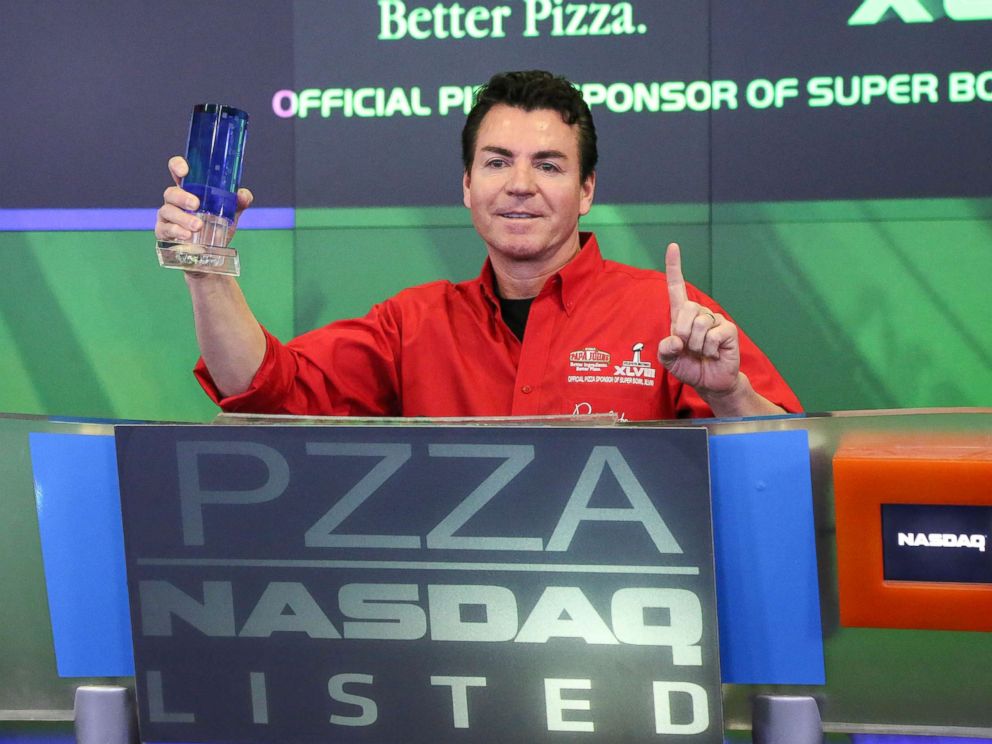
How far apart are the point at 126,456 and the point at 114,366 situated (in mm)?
2256

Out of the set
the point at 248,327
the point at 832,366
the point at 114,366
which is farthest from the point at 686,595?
the point at 114,366

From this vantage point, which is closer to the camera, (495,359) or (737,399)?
(737,399)

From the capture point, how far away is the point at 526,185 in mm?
1692

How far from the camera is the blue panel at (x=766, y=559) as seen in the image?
2.71 feet

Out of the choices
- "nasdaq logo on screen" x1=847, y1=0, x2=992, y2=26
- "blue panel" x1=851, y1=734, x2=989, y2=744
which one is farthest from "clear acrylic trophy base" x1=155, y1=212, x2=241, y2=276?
"nasdaq logo on screen" x1=847, y1=0, x2=992, y2=26

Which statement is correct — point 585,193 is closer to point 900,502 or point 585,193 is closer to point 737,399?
point 737,399

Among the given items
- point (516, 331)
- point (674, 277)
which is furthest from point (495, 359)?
point (674, 277)

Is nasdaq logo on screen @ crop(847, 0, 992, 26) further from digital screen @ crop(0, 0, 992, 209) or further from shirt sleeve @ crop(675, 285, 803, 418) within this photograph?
shirt sleeve @ crop(675, 285, 803, 418)

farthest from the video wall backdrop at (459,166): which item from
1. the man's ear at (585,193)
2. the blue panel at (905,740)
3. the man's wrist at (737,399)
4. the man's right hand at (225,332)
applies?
the blue panel at (905,740)

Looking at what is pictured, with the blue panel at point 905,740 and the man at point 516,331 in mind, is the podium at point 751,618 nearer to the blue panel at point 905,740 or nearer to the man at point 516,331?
the blue panel at point 905,740

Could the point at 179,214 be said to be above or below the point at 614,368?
above

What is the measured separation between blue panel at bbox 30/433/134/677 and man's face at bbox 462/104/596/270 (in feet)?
3.00

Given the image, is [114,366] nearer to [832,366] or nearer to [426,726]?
[832,366]

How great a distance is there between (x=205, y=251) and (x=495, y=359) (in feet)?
1.92
